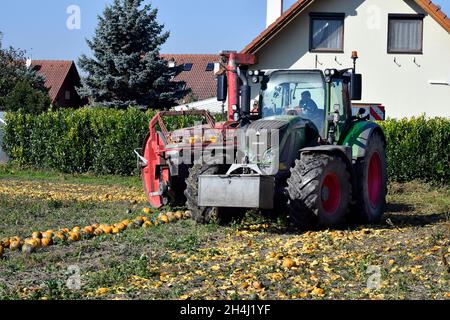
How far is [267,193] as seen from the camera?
36.9 ft

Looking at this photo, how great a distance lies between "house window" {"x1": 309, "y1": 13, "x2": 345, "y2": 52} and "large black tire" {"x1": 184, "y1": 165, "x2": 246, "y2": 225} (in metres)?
16.4

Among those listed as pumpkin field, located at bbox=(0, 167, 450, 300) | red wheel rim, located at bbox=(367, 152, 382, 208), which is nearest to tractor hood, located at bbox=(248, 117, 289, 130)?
pumpkin field, located at bbox=(0, 167, 450, 300)

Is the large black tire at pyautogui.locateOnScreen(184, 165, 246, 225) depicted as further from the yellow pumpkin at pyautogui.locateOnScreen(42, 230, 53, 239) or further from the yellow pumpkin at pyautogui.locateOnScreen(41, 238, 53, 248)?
the yellow pumpkin at pyautogui.locateOnScreen(41, 238, 53, 248)

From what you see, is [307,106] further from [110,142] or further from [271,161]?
[110,142]

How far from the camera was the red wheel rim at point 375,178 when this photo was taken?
14031mm

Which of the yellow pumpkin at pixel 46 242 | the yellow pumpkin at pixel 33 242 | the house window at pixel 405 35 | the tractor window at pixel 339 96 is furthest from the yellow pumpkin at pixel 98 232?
the house window at pixel 405 35

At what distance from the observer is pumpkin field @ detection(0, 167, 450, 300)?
8.00 m

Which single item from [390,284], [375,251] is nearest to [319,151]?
[375,251]

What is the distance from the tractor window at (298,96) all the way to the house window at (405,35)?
51.5 feet

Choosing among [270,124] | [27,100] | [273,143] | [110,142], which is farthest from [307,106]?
[27,100]

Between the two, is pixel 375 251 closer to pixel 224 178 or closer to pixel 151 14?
pixel 224 178

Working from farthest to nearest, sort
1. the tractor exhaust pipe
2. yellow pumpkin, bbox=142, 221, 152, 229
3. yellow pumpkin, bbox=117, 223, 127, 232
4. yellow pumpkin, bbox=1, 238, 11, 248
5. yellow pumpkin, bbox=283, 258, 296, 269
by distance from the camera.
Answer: the tractor exhaust pipe, yellow pumpkin, bbox=142, 221, 152, 229, yellow pumpkin, bbox=117, 223, 127, 232, yellow pumpkin, bbox=1, 238, 11, 248, yellow pumpkin, bbox=283, 258, 296, 269

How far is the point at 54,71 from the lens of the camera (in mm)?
61188

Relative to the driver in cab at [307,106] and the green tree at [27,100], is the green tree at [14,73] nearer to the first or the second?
the green tree at [27,100]
